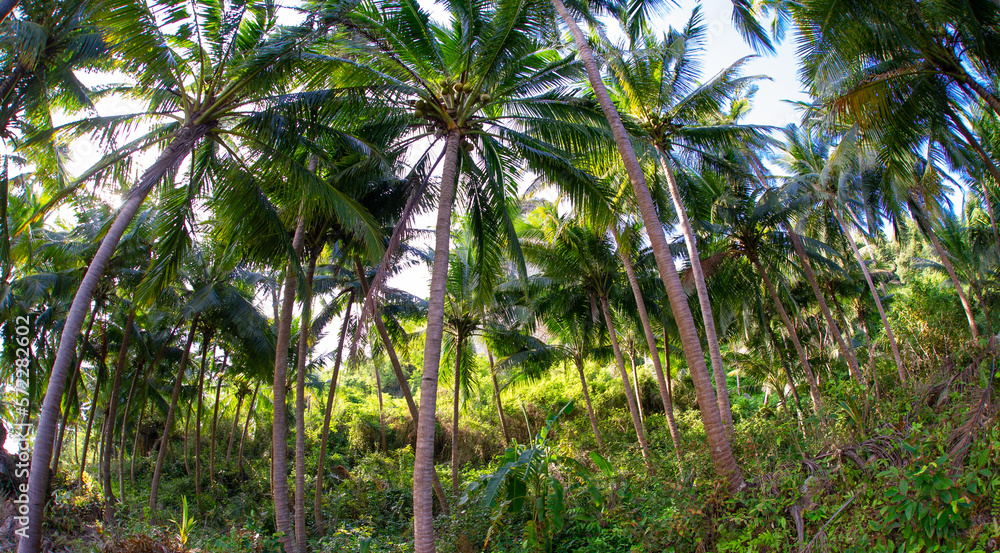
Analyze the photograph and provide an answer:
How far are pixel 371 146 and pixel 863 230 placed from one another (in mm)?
15713

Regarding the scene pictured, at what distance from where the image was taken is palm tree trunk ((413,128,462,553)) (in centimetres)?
565

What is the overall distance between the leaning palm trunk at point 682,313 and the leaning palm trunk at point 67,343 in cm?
514

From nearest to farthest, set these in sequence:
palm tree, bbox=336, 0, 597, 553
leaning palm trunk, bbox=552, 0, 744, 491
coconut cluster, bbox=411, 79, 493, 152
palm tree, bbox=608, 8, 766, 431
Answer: leaning palm trunk, bbox=552, 0, 744, 491 < palm tree, bbox=336, 0, 597, 553 < coconut cluster, bbox=411, 79, 493, 152 < palm tree, bbox=608, 8, 766, 431

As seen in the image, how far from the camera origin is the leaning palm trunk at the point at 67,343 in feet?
17.5

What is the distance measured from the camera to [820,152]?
650 inches

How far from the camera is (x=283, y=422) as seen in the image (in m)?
8.54

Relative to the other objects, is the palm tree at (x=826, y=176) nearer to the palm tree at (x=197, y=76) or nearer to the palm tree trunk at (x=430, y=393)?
the palm tree trunk at (x=430, y=393)

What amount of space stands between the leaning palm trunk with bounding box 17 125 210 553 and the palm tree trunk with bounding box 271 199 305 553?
5.79ft

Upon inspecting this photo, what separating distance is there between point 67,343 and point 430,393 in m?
3.90

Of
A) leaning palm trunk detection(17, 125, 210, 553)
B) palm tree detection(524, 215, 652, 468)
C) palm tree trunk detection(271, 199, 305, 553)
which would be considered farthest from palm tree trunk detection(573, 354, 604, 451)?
leaning palm trunk detection(17, 125, 210, 553)

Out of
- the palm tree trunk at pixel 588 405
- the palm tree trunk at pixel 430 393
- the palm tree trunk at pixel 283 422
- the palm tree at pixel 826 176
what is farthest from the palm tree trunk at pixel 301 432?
the palm tree trunk at pixel 588 405

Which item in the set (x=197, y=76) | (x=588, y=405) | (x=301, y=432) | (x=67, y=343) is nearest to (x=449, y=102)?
(x=197, y=76)

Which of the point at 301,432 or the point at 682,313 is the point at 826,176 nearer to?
the point at 682,313

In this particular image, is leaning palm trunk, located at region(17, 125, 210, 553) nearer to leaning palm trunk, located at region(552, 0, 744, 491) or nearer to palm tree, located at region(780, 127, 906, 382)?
leaning palm trunk, located at region(552, 0, 744, 491)
